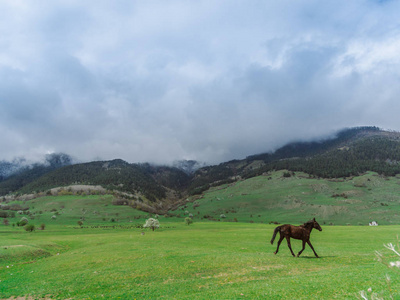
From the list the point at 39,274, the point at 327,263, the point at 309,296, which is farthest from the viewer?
the point at 39,274

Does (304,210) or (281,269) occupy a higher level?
(281,269)

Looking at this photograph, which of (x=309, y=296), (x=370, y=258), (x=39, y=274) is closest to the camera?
(x=309, y=296)

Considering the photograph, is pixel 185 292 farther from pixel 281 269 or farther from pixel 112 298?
pixel 281 269

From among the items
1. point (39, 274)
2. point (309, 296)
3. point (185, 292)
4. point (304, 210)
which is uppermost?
point (309, 296)

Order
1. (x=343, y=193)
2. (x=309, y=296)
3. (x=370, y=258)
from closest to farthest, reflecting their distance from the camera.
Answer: (x=309, y=296), (x=370, y=258), (x=343, y=193)

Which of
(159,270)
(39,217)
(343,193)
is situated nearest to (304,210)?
(343,193)

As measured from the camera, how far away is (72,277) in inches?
982

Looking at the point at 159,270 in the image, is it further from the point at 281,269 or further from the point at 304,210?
the point at 304,210

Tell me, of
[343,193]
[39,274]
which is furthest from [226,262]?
[343,193]

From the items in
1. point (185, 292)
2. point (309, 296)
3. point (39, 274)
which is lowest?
point (39, 274)

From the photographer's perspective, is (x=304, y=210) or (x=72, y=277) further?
(x=304, y=210)

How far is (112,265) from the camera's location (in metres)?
29.2

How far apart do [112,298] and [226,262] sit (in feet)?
42.9

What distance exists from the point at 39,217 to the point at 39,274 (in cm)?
16031
